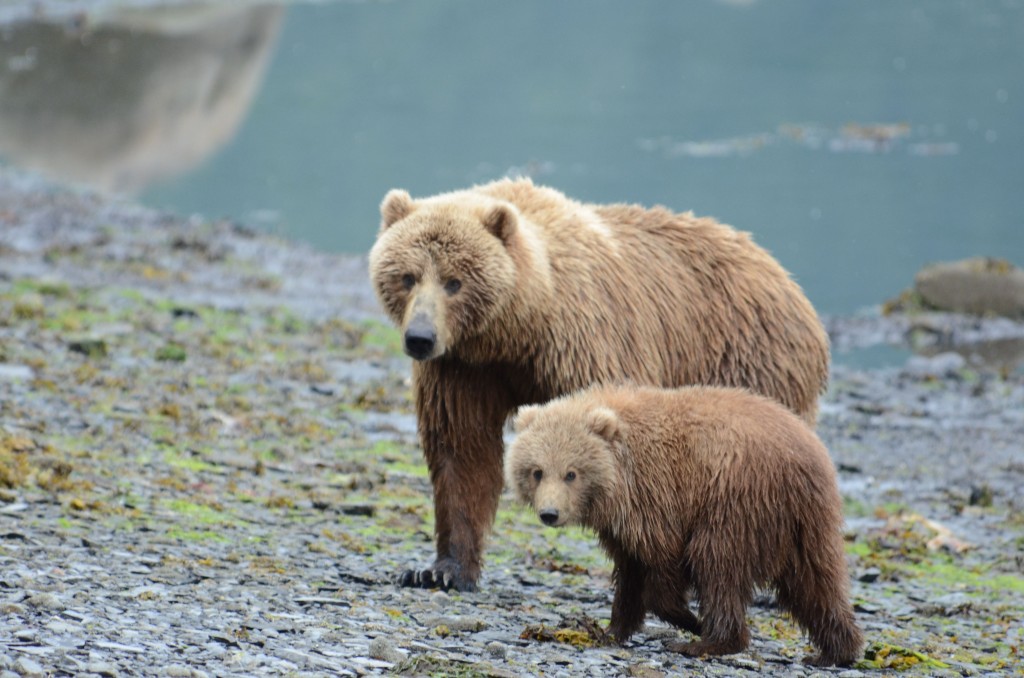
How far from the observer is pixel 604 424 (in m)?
6.45

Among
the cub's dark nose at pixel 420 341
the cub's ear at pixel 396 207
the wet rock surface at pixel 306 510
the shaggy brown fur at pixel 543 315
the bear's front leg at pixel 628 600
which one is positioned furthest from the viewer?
the cub's ear at pixel 396 207

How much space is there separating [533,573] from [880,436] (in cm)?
612

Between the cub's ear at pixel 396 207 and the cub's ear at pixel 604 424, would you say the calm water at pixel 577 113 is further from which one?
the cub's ear at pixel 604 424

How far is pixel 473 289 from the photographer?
23.6ft

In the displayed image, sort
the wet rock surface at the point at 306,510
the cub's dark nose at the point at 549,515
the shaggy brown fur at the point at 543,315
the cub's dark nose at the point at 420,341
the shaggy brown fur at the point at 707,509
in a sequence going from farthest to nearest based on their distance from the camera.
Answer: the shaggy brown fur at the point at 543,315, the cub's dark nose at the point at 420,341, the shaggy brown fur at the point at 707,509, the cub's dark nose at the point at 549,515, the wet rock surface at the point at 306,510

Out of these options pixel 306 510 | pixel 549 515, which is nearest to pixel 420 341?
pixel 549 515

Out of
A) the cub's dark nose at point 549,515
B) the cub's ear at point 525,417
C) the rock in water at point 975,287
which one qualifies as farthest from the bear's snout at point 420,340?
the rock in water at point 975,287

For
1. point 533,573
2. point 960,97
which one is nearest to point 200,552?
point 533,573

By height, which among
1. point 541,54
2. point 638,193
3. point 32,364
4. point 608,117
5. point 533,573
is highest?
point 541,54

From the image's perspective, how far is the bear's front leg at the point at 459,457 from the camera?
7543 millimetres

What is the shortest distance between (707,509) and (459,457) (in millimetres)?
1657

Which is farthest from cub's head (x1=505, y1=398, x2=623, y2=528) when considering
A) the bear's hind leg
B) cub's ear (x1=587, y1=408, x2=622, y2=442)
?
the bear's hind leg

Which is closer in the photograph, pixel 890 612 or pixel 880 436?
pixel 890 612

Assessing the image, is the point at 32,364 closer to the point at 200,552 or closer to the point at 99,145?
the point at 200,552
